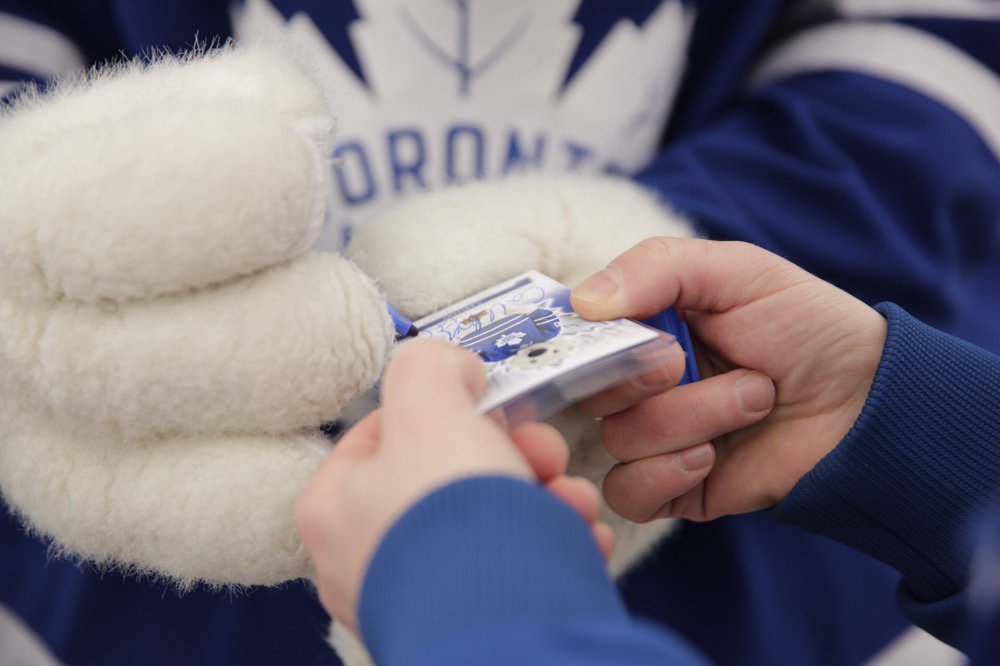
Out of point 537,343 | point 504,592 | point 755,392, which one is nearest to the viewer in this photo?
point 504,592

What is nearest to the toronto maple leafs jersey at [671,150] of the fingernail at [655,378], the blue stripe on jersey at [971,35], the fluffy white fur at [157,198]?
the blue stripe on jersey at [971,35]

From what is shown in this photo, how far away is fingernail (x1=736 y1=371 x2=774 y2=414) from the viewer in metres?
0.56

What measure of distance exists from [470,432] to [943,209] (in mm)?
544

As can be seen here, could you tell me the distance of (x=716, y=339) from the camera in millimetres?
594

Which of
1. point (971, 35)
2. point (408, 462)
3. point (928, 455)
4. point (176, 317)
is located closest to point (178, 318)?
point (176, 317)

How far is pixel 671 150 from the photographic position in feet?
2.41

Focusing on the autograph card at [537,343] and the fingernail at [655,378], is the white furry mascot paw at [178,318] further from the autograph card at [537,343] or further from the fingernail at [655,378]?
the fingernail at [655,378]

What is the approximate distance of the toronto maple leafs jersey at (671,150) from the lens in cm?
66

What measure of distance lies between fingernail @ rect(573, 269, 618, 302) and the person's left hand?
0.37 ft

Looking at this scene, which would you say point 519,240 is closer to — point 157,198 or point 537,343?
point 537,343

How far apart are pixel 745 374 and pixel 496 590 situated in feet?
1.10

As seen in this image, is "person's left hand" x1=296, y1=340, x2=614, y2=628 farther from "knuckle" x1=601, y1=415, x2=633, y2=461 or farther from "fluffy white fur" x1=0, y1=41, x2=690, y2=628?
"knuckle" x1=601, y1=415, x2=633, y2=461

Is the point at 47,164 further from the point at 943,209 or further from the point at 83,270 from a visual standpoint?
the point at 943,209

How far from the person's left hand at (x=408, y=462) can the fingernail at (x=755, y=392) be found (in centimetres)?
21
